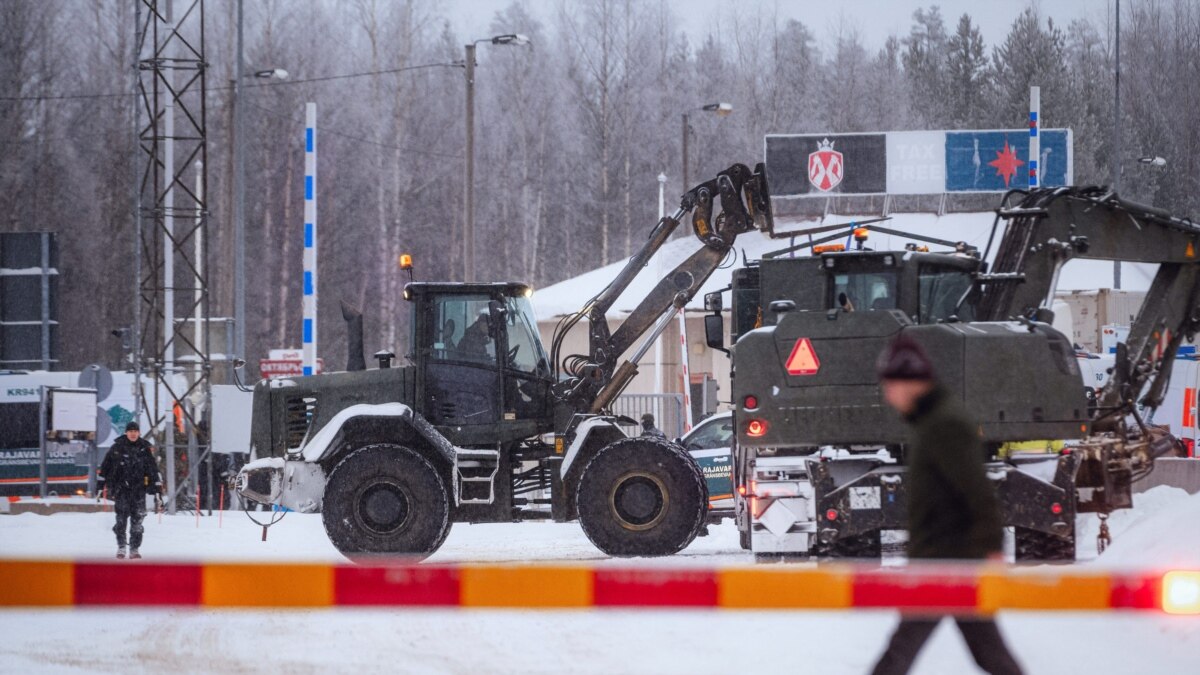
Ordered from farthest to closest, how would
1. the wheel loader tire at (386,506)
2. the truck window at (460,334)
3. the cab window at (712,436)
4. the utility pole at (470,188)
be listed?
the utility pole at (470,188) < the cab window at (712,436) < the truck window at (460,334) < the wheel loader tire at (386,506)

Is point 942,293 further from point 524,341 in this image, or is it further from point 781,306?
point 524,341

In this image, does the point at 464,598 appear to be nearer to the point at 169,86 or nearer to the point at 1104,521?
the point at 1104,521

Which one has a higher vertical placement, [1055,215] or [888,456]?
[1055,215]

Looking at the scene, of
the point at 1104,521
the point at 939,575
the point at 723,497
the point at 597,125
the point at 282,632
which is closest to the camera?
the point at 939,575

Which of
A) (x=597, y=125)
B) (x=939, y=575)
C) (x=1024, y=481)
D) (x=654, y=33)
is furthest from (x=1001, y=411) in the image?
(x=654, y=33)

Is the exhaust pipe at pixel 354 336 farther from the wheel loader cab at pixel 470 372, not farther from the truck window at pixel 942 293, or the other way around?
the truck window at pixel 942 293

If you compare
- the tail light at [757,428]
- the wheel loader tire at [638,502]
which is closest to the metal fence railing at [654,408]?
the wheel loader tire at [638,502]

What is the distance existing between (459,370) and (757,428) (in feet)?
13.6

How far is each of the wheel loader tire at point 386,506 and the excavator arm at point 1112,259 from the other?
5617 millimetres

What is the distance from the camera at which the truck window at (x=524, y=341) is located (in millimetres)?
15875

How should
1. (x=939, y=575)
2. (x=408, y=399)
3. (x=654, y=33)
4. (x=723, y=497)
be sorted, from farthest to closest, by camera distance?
1. (x=654, y=33)
2. (x=723, y=497)
3. (x=408, y=399)
4. (x=939, y=575)

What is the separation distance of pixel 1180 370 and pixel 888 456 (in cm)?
1464

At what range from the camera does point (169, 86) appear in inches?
1032

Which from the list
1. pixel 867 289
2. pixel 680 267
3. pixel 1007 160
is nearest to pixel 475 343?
pixel 680 267
